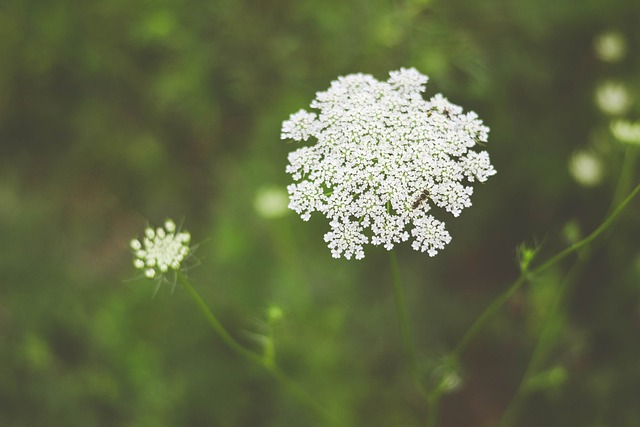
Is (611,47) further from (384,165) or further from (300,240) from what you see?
(300,240)

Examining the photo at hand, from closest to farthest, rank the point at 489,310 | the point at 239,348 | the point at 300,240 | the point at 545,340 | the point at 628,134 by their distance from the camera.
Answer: the point at 239,348 < the point at 628,134 < the point at 489,310 < the point at 545,340 < the point at 300,240

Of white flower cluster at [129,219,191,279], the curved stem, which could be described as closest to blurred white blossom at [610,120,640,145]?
the curved stem

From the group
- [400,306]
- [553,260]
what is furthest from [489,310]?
[400,306]

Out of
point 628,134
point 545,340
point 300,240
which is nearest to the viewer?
point 628,134

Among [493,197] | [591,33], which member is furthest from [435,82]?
[591,33]

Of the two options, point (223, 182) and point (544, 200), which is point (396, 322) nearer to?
point (544, 200)

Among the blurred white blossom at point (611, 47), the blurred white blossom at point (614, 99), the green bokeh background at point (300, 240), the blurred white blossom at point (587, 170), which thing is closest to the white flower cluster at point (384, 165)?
the blurred white blossom at point (587, 170)
